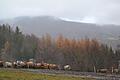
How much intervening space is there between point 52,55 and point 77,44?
18854 millimetres

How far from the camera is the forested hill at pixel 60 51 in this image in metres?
104

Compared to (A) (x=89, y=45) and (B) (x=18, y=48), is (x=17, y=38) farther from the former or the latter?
(A) (x=89, y=45)

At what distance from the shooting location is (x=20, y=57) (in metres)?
124

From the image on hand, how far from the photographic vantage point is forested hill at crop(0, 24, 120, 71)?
103750 millimetres

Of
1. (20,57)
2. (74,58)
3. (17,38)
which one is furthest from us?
(17,38)

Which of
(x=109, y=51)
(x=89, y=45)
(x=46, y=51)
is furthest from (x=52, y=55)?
(x=109, y=51)

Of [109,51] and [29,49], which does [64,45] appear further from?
[109,51]

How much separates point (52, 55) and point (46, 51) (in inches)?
282

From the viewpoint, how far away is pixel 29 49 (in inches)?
5128

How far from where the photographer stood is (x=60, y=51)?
125 m

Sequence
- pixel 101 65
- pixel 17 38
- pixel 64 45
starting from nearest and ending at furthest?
pixel 101 65 < pixel 64 45 < pixel 17 38

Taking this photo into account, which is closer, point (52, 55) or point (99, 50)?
point (99, 50)

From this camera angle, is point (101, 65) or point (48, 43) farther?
point (48, 43)

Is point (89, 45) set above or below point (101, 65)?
above
